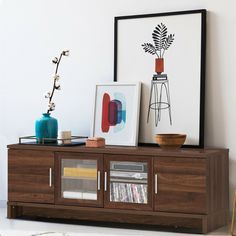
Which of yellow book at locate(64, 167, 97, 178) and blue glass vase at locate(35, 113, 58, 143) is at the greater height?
blue glass vase at locate(35, 113, 58, 143)

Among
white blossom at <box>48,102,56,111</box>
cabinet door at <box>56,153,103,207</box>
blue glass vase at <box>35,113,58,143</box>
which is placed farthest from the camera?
white blossom at <box>48,102,56,111</box>

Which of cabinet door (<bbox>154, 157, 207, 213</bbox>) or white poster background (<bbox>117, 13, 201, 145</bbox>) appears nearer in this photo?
cabinet door (<bbox>154, 157, 207, 213</bbox>)

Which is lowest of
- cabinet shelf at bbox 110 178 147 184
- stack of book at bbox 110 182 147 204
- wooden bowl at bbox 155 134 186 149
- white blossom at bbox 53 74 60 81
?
stack of book at bbox 110 182 147 204

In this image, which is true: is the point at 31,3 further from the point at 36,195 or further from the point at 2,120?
the point at 36,195

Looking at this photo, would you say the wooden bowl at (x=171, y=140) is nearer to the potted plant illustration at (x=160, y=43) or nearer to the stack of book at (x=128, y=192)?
the stack of book at (x=128, y=192)

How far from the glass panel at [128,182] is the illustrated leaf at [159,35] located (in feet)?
3.60

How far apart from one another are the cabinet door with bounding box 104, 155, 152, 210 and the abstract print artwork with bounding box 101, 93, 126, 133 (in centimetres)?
51

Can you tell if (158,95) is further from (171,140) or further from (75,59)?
(75,59)

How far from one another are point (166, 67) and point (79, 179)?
1.23 m

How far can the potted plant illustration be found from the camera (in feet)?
19.2

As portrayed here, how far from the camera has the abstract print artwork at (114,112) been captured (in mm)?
5992

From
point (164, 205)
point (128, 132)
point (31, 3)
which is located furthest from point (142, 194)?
point (31, 3)

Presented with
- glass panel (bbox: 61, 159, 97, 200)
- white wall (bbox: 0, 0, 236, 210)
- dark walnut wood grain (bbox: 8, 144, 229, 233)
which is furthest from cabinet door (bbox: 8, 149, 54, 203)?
white wall (bbox: 0, 0, 236, 210)

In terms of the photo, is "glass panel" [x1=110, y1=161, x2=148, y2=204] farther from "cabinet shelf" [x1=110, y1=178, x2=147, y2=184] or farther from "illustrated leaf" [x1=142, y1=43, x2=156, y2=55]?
"illustrated leaf" [x1=142, y1=43, x2=156, y2=55]
